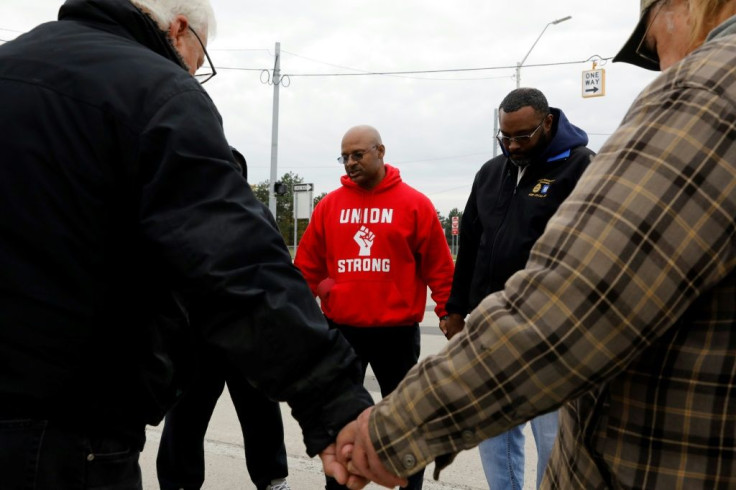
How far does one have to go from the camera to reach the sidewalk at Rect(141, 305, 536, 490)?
3.86 metres

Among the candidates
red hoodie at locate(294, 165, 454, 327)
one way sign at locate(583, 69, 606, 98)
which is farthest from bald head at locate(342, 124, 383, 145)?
one way sign at locate(583, 69, 606, 98)

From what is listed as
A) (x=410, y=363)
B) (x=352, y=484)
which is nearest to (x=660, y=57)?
(x=352, y=484)

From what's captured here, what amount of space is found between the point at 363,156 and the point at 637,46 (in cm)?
255

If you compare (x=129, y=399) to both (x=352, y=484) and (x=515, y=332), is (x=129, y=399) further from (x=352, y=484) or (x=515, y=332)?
(x=515, y=332)

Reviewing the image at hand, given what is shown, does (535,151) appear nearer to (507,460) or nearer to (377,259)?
(377,259)

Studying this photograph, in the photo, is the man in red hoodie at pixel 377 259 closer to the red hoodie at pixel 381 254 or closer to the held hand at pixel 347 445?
the red hoodie at pixel 381 254

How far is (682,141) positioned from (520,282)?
0.36 meters

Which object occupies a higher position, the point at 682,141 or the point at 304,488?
the point at 682,141

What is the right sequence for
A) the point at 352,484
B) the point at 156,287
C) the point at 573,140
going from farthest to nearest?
1. the point at 573,140
2. the point at 352,484
3. the point at 156,287

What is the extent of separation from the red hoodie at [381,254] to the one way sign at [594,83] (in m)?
14.4

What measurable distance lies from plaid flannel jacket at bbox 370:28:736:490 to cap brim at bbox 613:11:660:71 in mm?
435

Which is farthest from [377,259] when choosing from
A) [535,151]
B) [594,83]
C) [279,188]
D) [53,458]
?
[279,188]

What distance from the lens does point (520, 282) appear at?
124 centimetres

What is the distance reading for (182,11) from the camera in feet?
6.58
